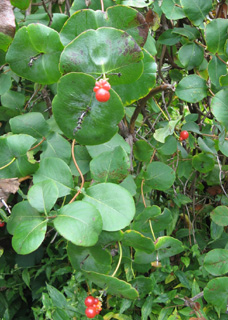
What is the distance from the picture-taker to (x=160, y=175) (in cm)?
78

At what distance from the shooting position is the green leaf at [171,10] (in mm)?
804

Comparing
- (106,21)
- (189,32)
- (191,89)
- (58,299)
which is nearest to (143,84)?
(106,21)

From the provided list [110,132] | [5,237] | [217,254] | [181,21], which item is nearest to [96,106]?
[110,132]

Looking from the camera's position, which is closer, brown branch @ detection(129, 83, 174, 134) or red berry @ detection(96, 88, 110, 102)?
red berry @ detection(96, 88, 110, 102)

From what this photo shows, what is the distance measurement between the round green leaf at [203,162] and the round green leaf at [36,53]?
51cm

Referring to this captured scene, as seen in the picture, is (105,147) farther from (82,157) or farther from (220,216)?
(220,216)

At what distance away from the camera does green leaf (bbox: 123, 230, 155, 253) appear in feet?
1.88

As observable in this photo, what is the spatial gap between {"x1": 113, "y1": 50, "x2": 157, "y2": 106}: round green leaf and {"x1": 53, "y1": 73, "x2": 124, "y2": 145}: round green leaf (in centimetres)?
11

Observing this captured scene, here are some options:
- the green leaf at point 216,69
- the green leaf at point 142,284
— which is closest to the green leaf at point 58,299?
the green leaf at point 142,284

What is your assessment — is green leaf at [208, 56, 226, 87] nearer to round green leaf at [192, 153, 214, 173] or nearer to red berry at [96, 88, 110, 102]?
round green leaf at [192, 153, 214, 173]

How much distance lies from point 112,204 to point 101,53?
0.81ft

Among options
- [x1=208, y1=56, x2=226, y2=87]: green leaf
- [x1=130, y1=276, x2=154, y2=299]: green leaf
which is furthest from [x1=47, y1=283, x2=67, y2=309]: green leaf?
[x1=208, y1=56, x2=226, y2=87]: green leaf

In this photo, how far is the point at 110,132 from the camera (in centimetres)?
54

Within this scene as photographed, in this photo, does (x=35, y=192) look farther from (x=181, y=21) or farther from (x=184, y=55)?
(x=181, y=21)
